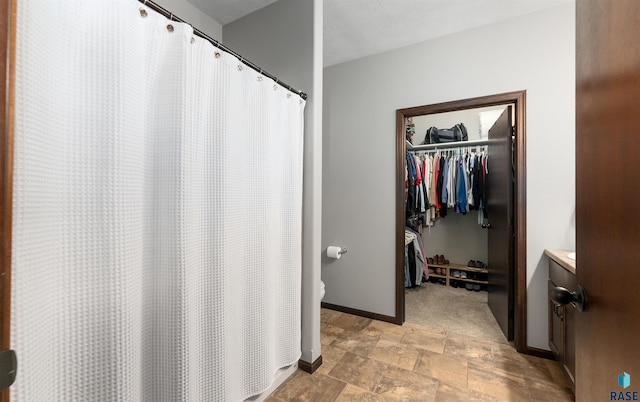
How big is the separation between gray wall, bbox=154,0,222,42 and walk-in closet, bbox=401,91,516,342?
1800 millimetres

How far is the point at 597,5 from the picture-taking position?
2.02 feet

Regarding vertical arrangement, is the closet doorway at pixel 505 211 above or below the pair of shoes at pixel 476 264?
above

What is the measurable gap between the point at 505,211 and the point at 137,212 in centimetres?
251

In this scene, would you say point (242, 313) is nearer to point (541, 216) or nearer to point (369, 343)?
point (369, 343)

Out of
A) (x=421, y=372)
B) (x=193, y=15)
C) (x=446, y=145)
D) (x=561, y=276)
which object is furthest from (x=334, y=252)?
(x=193, y=15)

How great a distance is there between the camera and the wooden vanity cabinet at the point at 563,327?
143 cm

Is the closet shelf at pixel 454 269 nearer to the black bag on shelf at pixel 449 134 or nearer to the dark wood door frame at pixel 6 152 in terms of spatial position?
the black bag on shelf at pixel 449 134

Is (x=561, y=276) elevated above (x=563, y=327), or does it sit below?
above

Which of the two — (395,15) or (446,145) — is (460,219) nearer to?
(446,145)

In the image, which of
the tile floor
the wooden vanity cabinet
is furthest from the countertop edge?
the tile floor

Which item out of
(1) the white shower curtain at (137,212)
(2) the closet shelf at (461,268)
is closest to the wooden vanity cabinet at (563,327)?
(2) the closet shelf at (461,268)

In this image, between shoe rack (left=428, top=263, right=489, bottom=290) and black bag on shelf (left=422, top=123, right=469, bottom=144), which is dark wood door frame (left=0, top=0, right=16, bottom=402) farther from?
shoe rack (left=428, top=263, right=489, bottom=290)

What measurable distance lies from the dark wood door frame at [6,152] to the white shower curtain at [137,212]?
260mm

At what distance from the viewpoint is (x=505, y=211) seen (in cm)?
210
